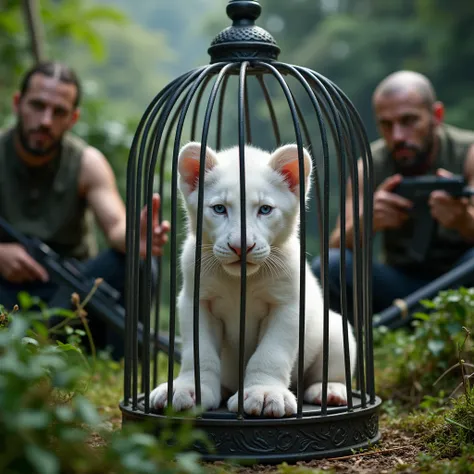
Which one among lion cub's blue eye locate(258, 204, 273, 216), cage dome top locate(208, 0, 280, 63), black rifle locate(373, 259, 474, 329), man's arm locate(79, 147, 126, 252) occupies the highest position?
cage dome top locate(208, 0, 280, 63)

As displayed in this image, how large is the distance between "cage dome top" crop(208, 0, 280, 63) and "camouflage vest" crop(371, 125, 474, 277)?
2891 millimetres

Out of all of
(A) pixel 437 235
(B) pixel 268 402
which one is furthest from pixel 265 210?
→ (A) pixel 437 235

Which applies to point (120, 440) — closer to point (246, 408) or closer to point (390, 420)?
point (246, 408)

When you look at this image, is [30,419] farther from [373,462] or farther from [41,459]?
[373,462]

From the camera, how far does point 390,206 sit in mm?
5238

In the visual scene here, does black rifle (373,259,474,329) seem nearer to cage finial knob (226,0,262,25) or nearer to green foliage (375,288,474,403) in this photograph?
green foliage (375,288,474,403)

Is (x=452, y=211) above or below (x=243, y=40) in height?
below

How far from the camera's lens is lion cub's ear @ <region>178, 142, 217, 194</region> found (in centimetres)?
292

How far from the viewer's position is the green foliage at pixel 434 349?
3889 mm

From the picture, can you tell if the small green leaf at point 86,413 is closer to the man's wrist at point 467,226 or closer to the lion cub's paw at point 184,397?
the lion cub's paw at point 184,397

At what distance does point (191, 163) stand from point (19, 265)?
2.59 m

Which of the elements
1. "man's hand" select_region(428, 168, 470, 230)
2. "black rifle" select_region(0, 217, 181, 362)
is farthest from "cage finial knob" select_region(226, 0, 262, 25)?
"man's hand" select_region(428, 168, 470, 230)

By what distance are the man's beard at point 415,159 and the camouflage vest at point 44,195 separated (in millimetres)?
2457

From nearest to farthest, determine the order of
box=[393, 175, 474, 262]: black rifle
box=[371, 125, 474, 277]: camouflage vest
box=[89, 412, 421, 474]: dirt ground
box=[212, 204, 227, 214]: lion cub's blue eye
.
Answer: box=[89, 412, 421, 474]: dirt ground, box=[212, 204, 227, 214]: lion cub's blue eye, box=[393, 175, 474, 262]: black rifle, box=[371, 125, 474, 277]: camouflage vest
